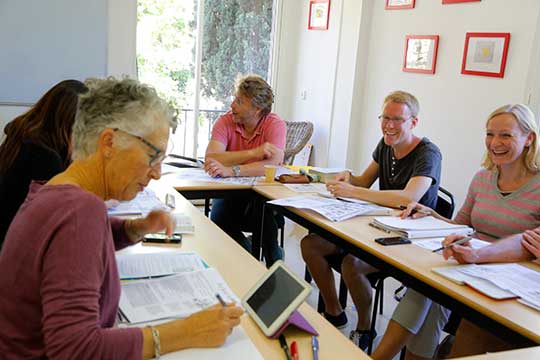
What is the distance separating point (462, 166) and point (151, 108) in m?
2.92

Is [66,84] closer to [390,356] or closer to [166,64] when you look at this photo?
[390,356]

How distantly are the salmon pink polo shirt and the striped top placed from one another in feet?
3.80

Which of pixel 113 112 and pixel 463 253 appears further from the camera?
pixel 463 253

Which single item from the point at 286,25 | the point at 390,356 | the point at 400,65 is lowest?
the point at 390,356

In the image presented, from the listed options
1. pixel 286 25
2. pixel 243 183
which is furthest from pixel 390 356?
pixel 286 25

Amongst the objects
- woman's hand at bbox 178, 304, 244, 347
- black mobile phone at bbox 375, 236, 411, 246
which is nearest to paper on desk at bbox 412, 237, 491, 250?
black mobile phone at bbox 375, 236, 411, 246

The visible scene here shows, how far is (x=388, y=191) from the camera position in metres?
2.37

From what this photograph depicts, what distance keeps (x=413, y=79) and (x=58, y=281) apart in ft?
11.6

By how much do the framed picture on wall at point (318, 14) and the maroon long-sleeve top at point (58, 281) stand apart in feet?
13.9

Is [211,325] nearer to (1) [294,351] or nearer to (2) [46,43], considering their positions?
(1) [294,351]

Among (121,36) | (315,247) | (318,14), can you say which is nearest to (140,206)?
(315,247)

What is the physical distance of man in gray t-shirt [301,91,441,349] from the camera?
2.33 meters

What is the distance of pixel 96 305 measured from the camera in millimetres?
873

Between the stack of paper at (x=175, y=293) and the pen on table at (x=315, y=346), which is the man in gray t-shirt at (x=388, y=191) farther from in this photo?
the pen on table at (x=315, y=346)
